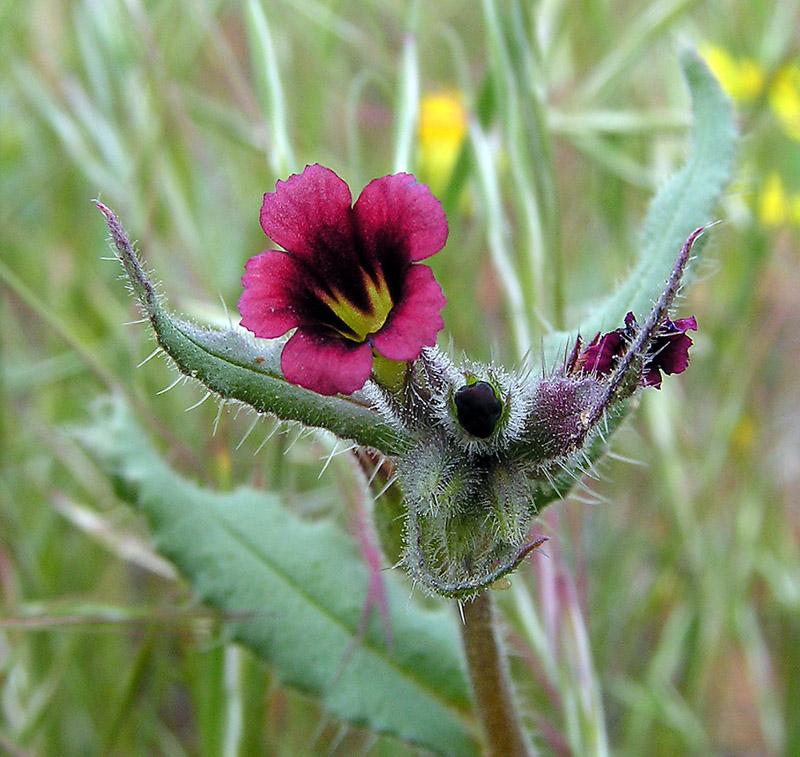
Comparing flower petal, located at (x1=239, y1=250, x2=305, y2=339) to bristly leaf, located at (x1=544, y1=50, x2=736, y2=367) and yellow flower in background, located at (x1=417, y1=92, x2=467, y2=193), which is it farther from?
yellow flower in background, located at (x1=417, y1=92, x2=467, y2=193)

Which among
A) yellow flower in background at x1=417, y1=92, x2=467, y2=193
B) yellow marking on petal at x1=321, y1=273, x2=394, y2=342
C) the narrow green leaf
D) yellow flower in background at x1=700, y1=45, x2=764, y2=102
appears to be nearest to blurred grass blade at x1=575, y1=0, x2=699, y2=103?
yellow flower in background at x1=700, y1=45, x2=764, y2=102

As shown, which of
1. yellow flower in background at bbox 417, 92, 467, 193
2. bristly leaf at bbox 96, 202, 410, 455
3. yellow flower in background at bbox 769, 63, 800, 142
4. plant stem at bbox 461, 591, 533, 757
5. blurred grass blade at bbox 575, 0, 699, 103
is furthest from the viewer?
yellow flower in background at bbox 417, 92, 467, 193

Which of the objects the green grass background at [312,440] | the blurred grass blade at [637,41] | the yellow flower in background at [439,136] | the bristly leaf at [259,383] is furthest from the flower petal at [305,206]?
the yellow flower in background at [439,136]

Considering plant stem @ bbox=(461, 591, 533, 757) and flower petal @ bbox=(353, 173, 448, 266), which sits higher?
flower petal @ bbox=(353, 173, 448, 266)

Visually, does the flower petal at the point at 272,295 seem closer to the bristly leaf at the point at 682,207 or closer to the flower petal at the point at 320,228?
the flower petal at the point at 320,228


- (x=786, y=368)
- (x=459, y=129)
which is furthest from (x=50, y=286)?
(x=786, y=368)

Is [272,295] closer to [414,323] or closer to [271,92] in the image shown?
[414,323]

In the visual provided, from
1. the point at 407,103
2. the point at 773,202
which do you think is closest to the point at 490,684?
the point at 407,103
